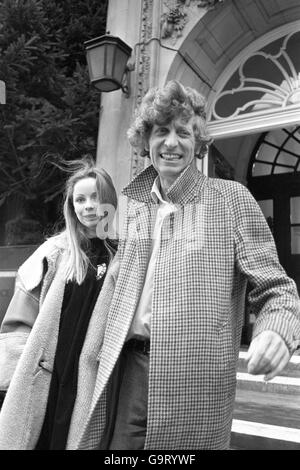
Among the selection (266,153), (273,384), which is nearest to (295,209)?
(266,153)

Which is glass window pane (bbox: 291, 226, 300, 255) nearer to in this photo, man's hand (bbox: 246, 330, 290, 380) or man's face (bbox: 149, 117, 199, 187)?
man's face (bbox: 149, 117, 199, 187)

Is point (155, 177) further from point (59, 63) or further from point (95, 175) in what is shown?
point (59, 63)

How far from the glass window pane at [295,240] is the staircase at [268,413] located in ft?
11.3

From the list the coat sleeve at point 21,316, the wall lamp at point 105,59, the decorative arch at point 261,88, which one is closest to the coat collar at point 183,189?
the coat sleeve at point 21,316

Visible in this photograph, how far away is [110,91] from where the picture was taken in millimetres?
5645

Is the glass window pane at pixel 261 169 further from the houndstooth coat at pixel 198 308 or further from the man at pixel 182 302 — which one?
the houndstooth coat at pixel 198 308

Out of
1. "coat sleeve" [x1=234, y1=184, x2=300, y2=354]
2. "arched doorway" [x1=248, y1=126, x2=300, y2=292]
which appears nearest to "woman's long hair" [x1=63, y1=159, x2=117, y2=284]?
"coat sleeve" [x1=234, y1=184, x2=300, y2=354]

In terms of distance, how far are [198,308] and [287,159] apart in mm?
6934

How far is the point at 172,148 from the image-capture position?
5.25 ft

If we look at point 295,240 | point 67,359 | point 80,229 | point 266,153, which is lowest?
point 67,359

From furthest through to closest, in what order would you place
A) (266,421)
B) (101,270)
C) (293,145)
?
(293,145), (266,421), (101,270)

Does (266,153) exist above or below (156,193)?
above

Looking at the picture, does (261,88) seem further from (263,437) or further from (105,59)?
(263,437)

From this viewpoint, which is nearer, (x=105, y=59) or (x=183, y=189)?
(x=183, y=189)
